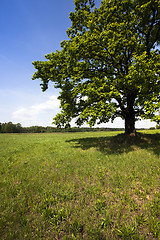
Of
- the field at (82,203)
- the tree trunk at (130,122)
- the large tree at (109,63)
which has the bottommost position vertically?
the field at (82,203)

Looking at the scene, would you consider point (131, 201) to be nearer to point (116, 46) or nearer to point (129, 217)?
point (129, 217)

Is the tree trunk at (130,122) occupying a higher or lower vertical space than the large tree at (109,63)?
lower

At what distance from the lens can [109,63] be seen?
1560 centimetres

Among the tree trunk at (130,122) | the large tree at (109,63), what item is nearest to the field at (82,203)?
the large tree at (109,63)

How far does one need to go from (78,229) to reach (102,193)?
6.95 feet

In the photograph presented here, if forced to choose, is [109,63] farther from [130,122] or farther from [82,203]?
[82,203]

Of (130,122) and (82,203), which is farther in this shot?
(130,122)

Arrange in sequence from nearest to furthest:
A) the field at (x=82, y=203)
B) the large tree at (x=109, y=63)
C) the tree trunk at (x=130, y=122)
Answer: the field at (x=82, y=203) < the large tree at (x=109, y=63) < the tree trunk at (x=130, y=122)

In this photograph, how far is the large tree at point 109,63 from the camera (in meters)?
11.8

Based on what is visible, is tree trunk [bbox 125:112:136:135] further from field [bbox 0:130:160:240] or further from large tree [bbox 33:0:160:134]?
field [bbox 0:130:160:240]

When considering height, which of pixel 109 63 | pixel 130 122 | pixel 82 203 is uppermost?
pixel 109 63

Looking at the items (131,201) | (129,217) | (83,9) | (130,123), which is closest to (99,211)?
(129,217)

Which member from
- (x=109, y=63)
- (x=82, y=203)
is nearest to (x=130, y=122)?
(x=109, y=63)

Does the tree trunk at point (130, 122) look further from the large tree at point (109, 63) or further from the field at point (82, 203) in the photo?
the field at point (82, 203)
